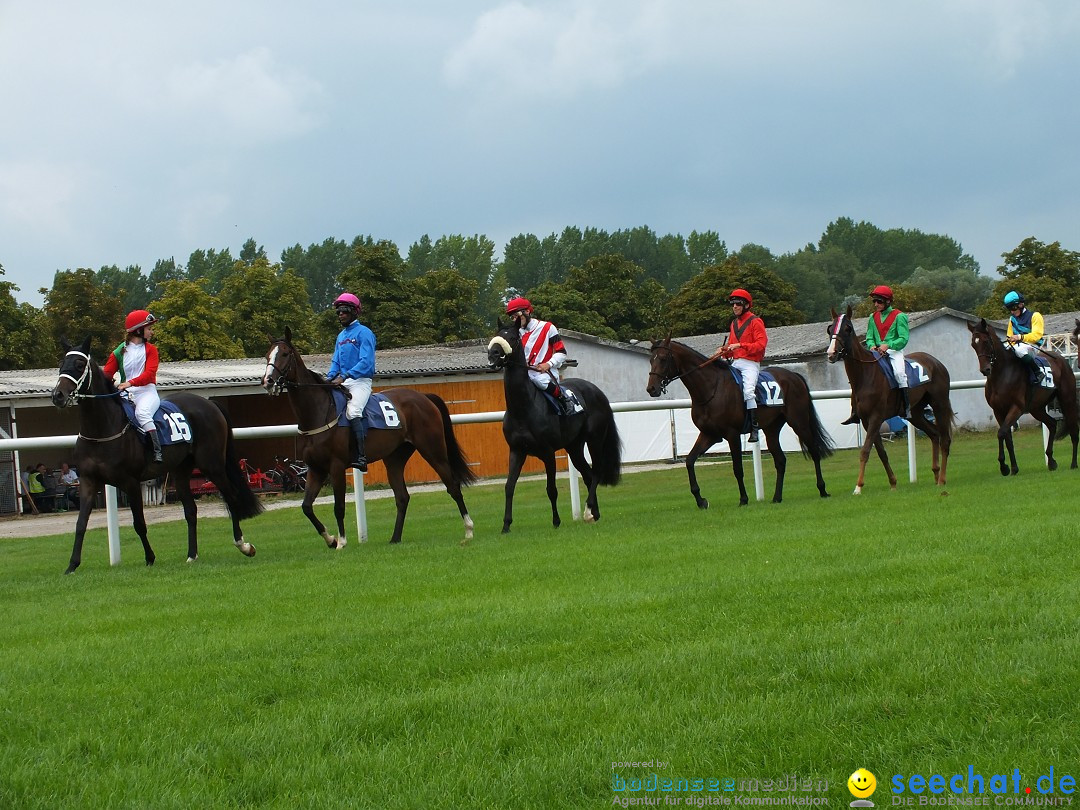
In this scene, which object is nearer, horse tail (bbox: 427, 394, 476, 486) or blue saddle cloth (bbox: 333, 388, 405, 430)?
blue saddle cloth (bbox: 333, 388, 405, 430)

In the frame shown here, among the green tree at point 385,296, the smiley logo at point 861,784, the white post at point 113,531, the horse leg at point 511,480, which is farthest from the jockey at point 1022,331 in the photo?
the green tree at point 385,296

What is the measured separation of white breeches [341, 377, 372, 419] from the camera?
1126cm

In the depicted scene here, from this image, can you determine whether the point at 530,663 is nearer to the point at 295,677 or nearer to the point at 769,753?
the point at 295,677

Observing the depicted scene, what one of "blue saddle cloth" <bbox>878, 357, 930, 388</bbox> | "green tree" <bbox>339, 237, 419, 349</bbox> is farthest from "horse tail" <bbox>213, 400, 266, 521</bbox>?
"green tree" <bbox>339, 237, 419, 349</bbox>

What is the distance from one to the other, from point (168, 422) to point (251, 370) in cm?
2258

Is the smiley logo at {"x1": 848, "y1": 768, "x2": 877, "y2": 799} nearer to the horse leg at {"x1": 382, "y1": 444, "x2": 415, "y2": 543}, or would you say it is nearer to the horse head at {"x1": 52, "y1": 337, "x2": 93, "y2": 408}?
the horse head at {"x1": 52, "y1": 337, "x2": 93, "y2": 408}

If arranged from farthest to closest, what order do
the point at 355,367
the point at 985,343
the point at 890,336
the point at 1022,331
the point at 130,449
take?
the point at 1022,331, the point at 985,343, the point at 890,336, the point at 355,367, the point at 130,449

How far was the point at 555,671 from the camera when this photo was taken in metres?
4.83

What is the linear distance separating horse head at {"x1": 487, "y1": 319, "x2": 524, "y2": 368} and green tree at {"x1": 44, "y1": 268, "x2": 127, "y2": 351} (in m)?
43.5

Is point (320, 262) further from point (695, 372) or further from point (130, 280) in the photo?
point (695, 372)

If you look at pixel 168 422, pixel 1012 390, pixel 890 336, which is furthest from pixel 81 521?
pixel 1012 390

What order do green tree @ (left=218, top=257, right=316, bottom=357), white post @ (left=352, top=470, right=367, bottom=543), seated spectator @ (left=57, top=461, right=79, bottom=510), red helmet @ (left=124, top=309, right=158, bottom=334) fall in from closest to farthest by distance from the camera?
red helmet @ (left=124, top=309, right=158, bottom=334), white post @ (left=352, top=470, right=367, bottom=543), seated spectator @ (left=57, top=461, right=79, bottom=510), green tree @ (left=218, top=257, right=316, bottom=357)

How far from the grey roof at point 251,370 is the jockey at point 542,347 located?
1375 centimetres

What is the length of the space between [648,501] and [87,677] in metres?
11.2
